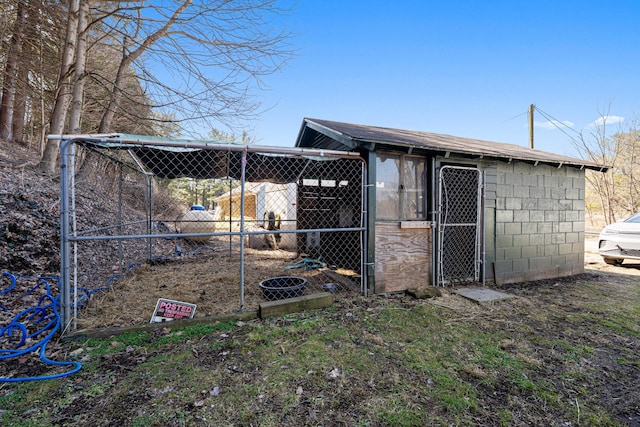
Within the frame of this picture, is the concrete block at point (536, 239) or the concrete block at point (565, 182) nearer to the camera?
the concrete block at point (536, 239)

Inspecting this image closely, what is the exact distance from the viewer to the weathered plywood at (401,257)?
165 inches

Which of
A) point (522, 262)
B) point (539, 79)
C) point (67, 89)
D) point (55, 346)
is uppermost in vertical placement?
point (539, 79)

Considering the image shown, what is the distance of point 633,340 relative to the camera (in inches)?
121

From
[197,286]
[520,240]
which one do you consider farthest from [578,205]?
[197,286]

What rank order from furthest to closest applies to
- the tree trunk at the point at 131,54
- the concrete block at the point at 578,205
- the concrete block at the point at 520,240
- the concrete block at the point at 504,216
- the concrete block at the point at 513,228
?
the tree trunk at the point at 131,54 < the concrete block at the point at 578,205 < the concrete block at the point at 520,240 < the concrete block at the point at 513,228 < the concrete block at the point at 504,216

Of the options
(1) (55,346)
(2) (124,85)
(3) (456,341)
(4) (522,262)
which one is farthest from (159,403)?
(2) (124,85)

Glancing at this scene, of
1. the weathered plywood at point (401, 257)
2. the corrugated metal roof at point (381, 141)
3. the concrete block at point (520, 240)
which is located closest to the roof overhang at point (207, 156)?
the corrugated metal roof at point (381, 141)

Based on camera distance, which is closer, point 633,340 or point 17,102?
point 633,340

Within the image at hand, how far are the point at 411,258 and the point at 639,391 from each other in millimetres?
2577

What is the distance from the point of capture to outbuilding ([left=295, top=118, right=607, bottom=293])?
4230mm

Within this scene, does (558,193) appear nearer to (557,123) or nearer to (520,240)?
(520,240)

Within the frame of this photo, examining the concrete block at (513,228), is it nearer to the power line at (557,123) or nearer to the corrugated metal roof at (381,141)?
the corrugated metal roof at (381,141)

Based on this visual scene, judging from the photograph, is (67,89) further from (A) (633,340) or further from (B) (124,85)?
(A) (633,340)

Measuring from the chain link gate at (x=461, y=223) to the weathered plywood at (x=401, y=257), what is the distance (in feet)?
1.69
